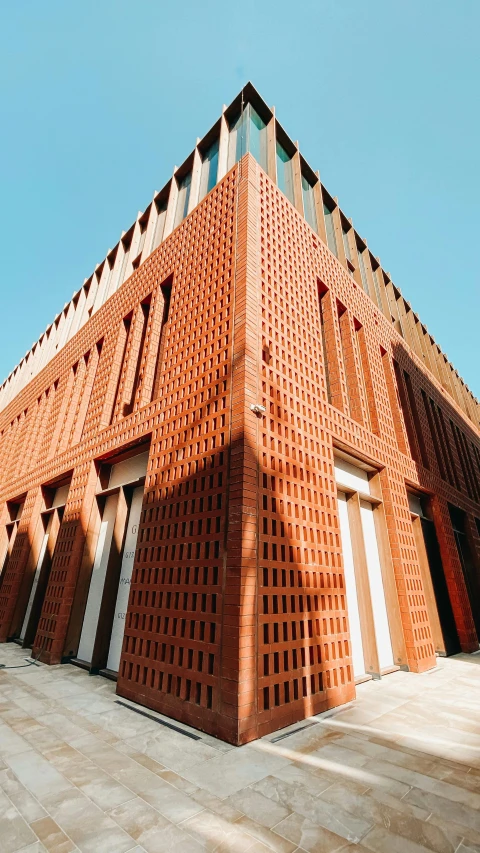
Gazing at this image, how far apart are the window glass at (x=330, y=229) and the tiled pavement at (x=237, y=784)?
381 inches

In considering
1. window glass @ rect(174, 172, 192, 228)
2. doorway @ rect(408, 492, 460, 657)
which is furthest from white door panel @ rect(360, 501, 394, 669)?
window glass @ rect(174, 172, 192, 228)

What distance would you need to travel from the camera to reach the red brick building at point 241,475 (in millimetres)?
4090

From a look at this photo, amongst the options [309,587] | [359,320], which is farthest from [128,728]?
[359,320]

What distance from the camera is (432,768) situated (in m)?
2.96

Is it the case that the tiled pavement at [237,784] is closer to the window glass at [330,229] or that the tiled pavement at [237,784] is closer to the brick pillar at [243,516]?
the brick pillar at [243,516]

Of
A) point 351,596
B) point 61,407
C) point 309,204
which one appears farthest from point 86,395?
point 351,596

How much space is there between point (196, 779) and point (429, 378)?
42.4 feet

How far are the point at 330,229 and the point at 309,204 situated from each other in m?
1.19

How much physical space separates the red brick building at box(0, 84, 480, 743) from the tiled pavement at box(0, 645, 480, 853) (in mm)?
458

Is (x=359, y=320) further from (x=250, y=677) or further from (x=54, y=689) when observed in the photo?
(x=54, y=689)

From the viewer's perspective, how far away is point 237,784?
259 cm

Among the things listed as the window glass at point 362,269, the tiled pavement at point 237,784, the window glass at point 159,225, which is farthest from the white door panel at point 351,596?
the window glass at point 159,225

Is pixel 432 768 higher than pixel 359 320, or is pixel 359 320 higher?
Answer: pixel 359 320

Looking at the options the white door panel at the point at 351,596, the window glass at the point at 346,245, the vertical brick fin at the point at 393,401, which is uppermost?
the window glass at the point at 346,245
